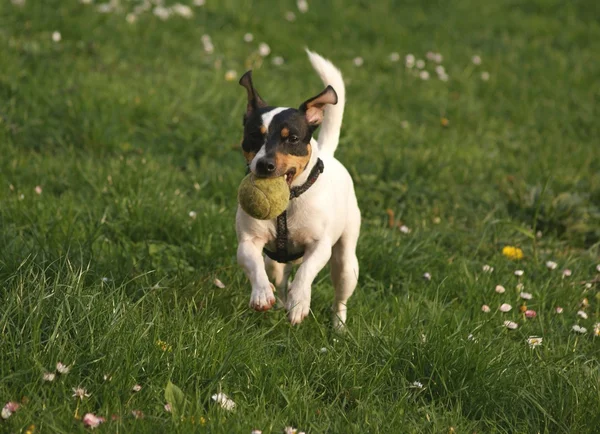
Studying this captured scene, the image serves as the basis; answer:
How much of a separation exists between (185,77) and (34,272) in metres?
3.61

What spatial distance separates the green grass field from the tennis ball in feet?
1.63

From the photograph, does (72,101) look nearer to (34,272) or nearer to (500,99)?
(34,272)

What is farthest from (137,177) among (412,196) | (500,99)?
(500,99)

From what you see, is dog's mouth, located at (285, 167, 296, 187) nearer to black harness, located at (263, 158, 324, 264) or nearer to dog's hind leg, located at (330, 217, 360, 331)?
black harness, located at (263, 158, 324, 264)

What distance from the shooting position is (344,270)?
4.34 m

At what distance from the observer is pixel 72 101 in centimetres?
651

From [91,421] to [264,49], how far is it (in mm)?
5731

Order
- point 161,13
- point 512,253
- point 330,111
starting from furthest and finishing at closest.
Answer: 1. point 161,13
2. point 512,253
3. point 330,111

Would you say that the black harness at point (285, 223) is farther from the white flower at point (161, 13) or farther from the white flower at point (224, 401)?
the white flower at point (161, 13)

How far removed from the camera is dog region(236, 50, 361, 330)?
3.63 metres

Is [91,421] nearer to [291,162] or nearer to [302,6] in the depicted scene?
[291,162]

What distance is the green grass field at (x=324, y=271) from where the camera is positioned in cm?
331

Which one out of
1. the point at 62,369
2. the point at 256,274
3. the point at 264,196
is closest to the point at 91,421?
the point at 62,369

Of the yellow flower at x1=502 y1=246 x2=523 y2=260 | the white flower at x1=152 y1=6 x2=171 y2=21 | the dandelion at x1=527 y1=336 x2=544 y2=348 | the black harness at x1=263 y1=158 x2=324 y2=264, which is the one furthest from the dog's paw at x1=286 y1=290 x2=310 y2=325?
the white flower at x1=152 y1=6 x2=171 y2=21
